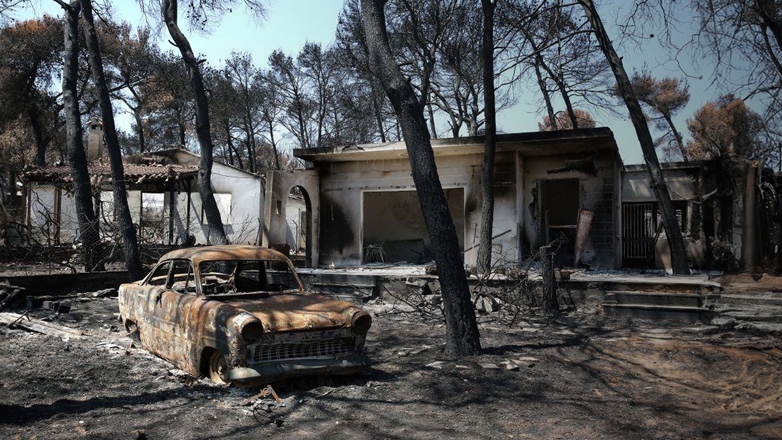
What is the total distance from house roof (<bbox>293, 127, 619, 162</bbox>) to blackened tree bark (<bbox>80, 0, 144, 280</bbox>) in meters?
4.99

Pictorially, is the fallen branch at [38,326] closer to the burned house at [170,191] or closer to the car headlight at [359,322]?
the car headlight at [359,322]

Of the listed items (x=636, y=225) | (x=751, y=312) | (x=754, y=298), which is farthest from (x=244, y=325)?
(x=636, y=225)

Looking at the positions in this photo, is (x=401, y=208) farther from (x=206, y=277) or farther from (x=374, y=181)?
(x=206, y=277)

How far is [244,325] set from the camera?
18.3 ft

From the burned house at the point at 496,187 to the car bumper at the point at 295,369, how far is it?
28.0 ft

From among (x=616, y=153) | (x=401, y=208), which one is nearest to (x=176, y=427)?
(x=616, y=153)

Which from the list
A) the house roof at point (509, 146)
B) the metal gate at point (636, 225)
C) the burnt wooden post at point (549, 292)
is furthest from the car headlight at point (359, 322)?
the metal gate at point (636, 225)

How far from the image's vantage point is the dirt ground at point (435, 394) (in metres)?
4.86

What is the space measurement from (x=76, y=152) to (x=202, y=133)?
3.35 meters

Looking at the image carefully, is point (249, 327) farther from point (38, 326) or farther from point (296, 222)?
point (296, 222)

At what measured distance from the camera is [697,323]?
988cm

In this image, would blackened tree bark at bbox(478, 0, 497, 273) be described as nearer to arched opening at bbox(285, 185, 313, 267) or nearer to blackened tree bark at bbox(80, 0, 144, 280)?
blackened tree bark at bbox(80, 0, 144, 280)

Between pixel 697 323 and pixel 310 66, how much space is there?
2603cm

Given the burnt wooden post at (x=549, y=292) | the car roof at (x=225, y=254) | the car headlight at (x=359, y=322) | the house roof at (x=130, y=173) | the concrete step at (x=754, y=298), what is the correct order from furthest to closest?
the house roof at (x=130, y=173)
the burnt wooden post at (x=549, y=292)
the concrete step at (x=754, y=298)
the car roof at (x=225, y=254)
the car headlight at (x=359, y=322)
